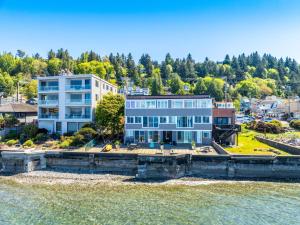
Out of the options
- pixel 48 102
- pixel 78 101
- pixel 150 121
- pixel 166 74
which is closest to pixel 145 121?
pixel 150 121

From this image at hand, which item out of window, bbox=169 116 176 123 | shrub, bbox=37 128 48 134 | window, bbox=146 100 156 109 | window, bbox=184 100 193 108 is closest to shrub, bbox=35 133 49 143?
shrub, bbox=37 128 48 134

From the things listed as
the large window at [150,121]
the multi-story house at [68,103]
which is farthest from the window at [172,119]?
the multi-story house at [68,103]

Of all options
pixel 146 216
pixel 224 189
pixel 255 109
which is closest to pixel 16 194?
pixel 146 216

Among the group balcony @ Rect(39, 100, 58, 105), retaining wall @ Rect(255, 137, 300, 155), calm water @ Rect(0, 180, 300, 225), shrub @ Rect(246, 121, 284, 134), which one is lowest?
calm water @ Rect(0, 180, 300, 225)

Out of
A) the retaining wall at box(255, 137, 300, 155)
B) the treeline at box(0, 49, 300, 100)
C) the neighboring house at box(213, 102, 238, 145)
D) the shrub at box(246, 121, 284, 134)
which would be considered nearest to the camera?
the retaining wall at box(255, 137, 300, 155)

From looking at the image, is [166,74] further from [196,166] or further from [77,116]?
[196,166]

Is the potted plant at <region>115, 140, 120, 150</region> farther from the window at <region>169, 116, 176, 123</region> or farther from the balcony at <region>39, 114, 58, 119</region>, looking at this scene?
the balcony at <region>39, 114, 58, 119</region>

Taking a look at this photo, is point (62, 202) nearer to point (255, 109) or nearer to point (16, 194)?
point (16, 194)

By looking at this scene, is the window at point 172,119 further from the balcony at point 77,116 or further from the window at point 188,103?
the balcony at point 77,116
